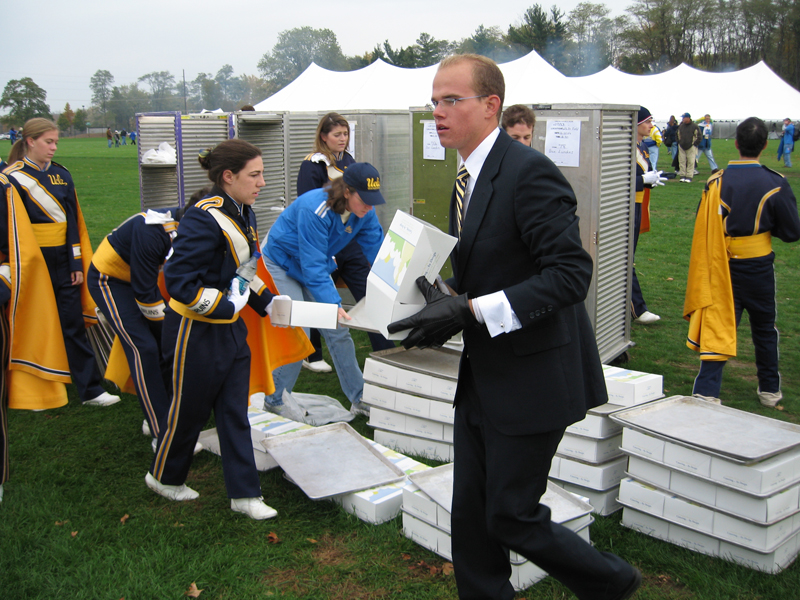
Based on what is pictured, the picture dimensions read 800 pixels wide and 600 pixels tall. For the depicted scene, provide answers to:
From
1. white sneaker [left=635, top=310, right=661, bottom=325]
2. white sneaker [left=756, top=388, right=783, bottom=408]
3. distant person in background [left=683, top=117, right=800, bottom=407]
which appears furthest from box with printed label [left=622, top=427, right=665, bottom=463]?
white sneaker [left=635, top=310, right=661, bottom=325]

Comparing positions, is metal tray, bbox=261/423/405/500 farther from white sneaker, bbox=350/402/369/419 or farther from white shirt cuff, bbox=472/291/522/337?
white shirt cuff, bbox=472/291/522/337

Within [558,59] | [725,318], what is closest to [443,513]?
[725,318]

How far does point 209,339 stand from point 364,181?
60.1 inches

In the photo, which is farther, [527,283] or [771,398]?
[771,398]

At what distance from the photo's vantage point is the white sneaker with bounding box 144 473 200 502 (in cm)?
401

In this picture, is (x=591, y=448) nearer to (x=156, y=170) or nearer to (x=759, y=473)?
(x=759, y=473)

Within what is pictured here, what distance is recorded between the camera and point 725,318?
488 cm

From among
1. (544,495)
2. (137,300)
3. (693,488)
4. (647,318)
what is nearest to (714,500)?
(693,488)

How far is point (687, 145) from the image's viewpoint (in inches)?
839

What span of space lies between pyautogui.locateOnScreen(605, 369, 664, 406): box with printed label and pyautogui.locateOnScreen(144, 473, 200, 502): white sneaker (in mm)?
2506

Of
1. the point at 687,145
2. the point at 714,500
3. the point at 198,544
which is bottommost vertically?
the point at 198,544

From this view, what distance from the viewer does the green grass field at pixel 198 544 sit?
315cm

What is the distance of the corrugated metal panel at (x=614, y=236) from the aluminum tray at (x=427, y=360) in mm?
1571

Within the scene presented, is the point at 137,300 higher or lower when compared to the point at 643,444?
higher
